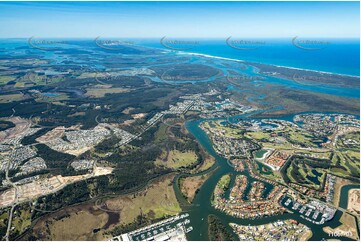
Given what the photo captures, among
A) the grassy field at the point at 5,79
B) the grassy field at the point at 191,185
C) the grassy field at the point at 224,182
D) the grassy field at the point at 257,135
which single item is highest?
the grassy field at the point at 5,79

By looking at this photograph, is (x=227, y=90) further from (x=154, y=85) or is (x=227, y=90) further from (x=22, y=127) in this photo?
(x=22, y=127)

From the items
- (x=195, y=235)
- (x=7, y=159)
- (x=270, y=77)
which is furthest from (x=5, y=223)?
(x=270, y=77)

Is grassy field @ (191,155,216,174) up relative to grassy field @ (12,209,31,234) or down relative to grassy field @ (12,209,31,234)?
up

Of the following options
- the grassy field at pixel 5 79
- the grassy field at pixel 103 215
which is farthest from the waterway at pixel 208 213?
the grassy field at pixel 5 79

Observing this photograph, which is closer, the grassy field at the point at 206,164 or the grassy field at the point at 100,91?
the grassy field at the point at 206,164

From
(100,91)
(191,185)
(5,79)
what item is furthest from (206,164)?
(5,79)

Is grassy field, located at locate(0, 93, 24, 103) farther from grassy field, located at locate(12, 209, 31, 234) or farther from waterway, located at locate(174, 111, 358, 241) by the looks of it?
waterway, located at locate(174, 111, 358, 241)

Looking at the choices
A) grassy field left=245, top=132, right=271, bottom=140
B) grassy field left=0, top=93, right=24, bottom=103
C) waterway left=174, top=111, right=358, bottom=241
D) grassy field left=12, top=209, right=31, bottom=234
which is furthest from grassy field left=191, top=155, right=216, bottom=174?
grassy field left=0, top=93, right=24, bottom=103

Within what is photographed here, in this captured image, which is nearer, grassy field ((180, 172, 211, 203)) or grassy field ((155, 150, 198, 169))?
grassy field ((180, 172, 211, 203))

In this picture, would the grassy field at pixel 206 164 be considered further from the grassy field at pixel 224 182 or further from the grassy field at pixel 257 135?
the grassy field at pixel 257 135

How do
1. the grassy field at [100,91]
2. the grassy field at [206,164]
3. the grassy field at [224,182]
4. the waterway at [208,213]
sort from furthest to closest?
the grassy field at [100,91] < the grassy field at [206,164] < the grassy field at [224,182] < the waterway at [208,213]

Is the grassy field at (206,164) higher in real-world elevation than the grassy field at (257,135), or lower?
lower
